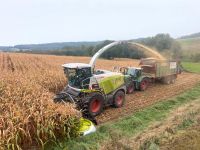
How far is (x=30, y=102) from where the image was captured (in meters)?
9.48

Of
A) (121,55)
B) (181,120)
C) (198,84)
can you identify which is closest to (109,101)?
(181,120)

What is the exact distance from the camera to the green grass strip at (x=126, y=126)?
8.55 m

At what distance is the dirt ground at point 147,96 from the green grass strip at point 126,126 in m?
0.57

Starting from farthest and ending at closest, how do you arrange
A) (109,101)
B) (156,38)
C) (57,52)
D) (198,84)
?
1. (57,52)
2. (156,38)
3. (198,84)
4. (109,101)

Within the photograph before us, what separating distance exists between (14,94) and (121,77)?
15.1 feet

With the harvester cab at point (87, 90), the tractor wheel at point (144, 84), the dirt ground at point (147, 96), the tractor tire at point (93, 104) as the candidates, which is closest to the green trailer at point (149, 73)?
the tractor wheel at point (144, 84)

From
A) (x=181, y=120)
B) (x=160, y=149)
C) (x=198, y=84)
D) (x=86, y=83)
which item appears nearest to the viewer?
(x=160, y=149)

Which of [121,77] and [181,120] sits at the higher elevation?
[121,77]

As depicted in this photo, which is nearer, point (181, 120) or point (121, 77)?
point (181, 120)

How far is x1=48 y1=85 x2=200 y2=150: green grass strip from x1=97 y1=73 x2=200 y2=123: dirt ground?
569 mm

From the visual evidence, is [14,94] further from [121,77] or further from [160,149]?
[160,149]

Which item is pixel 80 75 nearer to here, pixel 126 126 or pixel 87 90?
pixel 87 90

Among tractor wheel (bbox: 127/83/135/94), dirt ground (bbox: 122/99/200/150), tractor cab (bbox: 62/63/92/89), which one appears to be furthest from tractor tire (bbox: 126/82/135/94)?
tractor cab (bbox: 62/63/92/89)

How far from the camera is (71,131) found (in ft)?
29.4
